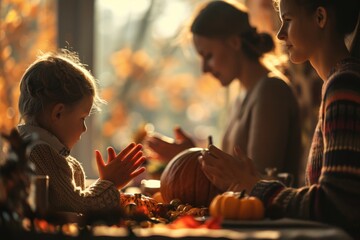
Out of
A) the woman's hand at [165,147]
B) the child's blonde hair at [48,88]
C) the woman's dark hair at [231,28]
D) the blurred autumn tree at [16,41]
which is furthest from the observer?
the blurred autumn tree at [16,41]

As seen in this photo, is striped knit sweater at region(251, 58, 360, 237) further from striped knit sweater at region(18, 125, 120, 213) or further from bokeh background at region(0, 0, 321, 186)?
bokeh background at region(0, 0, 321, 186)

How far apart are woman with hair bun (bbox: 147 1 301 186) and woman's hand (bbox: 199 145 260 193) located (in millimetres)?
869

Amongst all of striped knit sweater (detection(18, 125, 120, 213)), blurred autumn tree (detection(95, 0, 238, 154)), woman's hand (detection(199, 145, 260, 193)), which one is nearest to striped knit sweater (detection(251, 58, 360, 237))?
woman's hand (detection(199, 145, 260, 193))

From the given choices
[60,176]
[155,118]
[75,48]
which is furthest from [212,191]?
[155,118]

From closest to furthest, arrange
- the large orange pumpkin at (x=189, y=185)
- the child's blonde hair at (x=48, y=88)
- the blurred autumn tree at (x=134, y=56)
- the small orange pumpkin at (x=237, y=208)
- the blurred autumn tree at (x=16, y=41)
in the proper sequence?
the small orange pumpkin at (x=237, y=208) → the child's blonde hair at (x=48, y=88) → the large orange pumpkin at (x=189, y=185) → the blurred autumn tree at (x=16, y=41) → the blurred autumn tree at (x=134, y=56)

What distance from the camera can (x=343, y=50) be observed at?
2.03 meters

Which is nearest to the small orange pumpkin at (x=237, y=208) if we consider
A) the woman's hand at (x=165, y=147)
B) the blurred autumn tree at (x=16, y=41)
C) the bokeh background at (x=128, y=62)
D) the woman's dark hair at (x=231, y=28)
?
the woman's hand at (x=165, y=147)

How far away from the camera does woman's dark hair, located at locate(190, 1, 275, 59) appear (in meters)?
3.35

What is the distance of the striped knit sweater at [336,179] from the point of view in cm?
174

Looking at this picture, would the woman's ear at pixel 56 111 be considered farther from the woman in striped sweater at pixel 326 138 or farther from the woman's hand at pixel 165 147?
the woman's hand at pixel 165 147

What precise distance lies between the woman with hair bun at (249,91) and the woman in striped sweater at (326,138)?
0.98 metres

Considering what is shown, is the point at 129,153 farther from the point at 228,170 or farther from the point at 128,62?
the point at 128,62

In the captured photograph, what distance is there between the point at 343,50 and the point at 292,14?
0.15 meters

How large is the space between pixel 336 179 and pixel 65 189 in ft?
2.21
